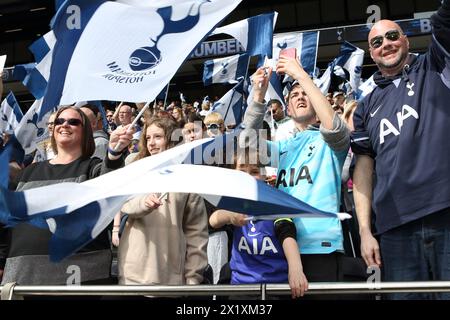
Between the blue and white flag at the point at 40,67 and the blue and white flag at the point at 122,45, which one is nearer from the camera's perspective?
the blue and white flag at the point at 122,45

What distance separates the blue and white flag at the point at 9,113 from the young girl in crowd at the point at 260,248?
500 cm

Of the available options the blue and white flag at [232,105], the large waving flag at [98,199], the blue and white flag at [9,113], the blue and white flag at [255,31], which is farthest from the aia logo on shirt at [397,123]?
the blue and white flag at [9,113]

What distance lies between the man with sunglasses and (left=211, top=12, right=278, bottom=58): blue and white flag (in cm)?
219

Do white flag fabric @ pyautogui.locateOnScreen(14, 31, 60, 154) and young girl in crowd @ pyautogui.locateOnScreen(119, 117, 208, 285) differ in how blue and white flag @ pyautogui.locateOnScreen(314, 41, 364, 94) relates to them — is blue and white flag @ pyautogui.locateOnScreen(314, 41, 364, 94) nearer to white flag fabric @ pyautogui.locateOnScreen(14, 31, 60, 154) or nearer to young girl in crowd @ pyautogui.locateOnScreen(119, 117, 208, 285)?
white flag fabric @ pyautogui.locateOnScreen(14, 31, 60, 154)

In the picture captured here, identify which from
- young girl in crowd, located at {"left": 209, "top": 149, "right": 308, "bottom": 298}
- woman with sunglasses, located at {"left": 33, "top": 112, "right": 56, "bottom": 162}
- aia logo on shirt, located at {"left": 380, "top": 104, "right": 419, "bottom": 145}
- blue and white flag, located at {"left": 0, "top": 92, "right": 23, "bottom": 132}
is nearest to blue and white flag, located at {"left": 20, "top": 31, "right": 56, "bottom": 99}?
woman with sunglasses, located at {"left": 33, "top": 112, "right": 56, "bottom": 162}

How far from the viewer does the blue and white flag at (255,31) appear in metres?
5.29

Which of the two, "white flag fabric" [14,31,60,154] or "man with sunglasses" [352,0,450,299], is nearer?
"man with sunglasses" [352,0,450,299]

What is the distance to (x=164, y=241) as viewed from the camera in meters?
3.28

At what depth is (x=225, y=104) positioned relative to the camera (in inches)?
241

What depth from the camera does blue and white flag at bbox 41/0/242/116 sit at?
10.9 ft

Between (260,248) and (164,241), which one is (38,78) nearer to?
(164,241)

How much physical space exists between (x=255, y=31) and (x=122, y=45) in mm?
2218

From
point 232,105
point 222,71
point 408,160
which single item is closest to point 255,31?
point 232,105

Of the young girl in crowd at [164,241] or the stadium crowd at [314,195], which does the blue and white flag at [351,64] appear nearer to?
the stadium crowd at [314,195]
